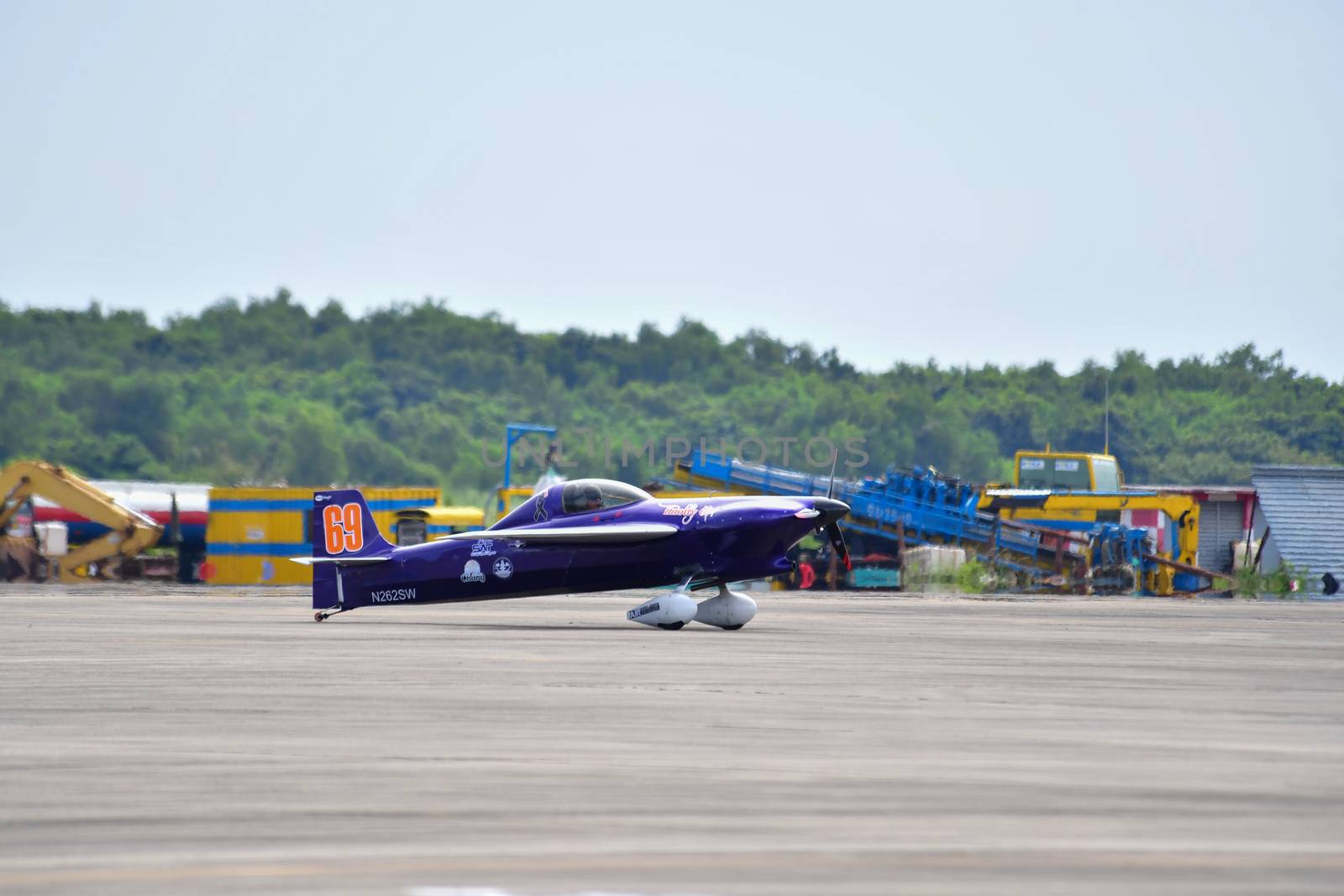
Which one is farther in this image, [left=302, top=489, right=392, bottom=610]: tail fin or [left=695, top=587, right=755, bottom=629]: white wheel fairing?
[left=302, top=489, right=392, bottom=610]: tail fin

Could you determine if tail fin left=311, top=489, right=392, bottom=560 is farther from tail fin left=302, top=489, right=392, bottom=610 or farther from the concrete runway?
the concrete runway

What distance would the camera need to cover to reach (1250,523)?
134ft

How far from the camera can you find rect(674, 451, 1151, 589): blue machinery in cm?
3575

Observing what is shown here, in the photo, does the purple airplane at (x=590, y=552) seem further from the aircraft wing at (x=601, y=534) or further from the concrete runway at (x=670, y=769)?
the concrete runway at (x=670, y=769)

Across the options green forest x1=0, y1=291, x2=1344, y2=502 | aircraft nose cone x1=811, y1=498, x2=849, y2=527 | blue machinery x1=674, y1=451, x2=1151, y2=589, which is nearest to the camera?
aircraft nose cone x1=811, y1=498, x2=849, y2=527

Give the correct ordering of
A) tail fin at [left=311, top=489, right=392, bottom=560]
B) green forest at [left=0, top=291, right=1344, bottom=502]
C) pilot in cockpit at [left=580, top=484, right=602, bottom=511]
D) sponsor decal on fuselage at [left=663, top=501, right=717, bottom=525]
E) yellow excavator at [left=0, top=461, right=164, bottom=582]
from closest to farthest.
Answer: sponsor decal on fuselage at [left=663, top=501, right=717, bottom=525] < pilot in cockpit at [left=580, top=484, right=602, bottom=511] < tail fin at [left=311, top=489, right=392, bottom=560] < yellow excavator at [left=0, top=461, right=164, bottom=582] < green forest at [left=0, top=291, right=1344, bottom=502]

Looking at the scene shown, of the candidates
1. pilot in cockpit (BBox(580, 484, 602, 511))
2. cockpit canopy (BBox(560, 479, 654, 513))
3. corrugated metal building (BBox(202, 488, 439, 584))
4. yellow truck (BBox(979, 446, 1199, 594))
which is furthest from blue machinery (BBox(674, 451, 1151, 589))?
pilot in cockpit (BBox(580, 484, 602, 511))

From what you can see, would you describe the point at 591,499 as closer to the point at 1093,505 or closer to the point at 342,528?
the point at 342,528

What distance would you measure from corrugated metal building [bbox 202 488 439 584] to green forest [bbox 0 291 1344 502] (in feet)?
89.2

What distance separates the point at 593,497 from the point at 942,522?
17.6 m

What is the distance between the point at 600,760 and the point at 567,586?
41.1 feet

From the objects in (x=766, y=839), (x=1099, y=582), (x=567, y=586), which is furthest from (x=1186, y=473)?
(x=766, y=839)

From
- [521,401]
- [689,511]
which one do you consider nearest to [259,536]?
[689,511]

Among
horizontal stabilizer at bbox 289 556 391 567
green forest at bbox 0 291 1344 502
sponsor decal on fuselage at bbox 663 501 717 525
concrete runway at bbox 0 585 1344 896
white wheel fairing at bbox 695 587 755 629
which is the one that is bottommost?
white wheel fairing at bbox 695 587 755 629
